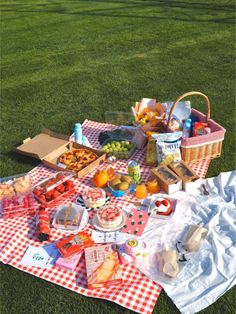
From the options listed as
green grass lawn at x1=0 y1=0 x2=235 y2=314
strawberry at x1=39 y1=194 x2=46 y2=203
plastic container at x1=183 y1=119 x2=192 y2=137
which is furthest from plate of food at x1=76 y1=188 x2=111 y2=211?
plastic container at x1=183 y1=119 x2=192 y2=137

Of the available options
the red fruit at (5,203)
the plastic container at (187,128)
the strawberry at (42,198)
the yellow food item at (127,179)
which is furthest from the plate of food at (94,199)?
the plastic container at (187,128)

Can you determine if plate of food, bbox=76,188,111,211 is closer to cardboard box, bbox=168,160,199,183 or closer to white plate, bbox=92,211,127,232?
white plate, bbox=92,211,127,232

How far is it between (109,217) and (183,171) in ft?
4.24

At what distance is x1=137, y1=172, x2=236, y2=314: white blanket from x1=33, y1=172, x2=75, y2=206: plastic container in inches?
48.2

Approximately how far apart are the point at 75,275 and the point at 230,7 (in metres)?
11.2

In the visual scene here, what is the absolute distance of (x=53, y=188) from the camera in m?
5.02

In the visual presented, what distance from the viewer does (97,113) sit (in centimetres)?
718

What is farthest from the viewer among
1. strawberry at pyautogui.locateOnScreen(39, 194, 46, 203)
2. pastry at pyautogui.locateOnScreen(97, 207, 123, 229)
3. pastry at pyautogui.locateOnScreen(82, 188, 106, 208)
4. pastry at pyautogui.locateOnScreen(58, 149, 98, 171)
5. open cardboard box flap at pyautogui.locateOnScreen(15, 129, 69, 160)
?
open cardboard box flap at pyautogui.locateOnScreen(15, 129, 69, 160)

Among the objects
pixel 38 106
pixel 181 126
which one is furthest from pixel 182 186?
pixel 38 106

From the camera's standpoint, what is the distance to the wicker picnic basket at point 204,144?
5316 millimetres

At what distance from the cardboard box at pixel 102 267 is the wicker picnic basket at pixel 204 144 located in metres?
1.92

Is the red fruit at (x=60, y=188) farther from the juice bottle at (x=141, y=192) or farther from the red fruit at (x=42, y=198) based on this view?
the juice bottle at (x=141, y=192)

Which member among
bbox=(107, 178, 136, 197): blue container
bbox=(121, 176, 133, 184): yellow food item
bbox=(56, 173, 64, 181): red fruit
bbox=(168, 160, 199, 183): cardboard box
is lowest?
bbox=(107, 178, 136, 197): blue container

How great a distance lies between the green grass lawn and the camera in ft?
13.4
